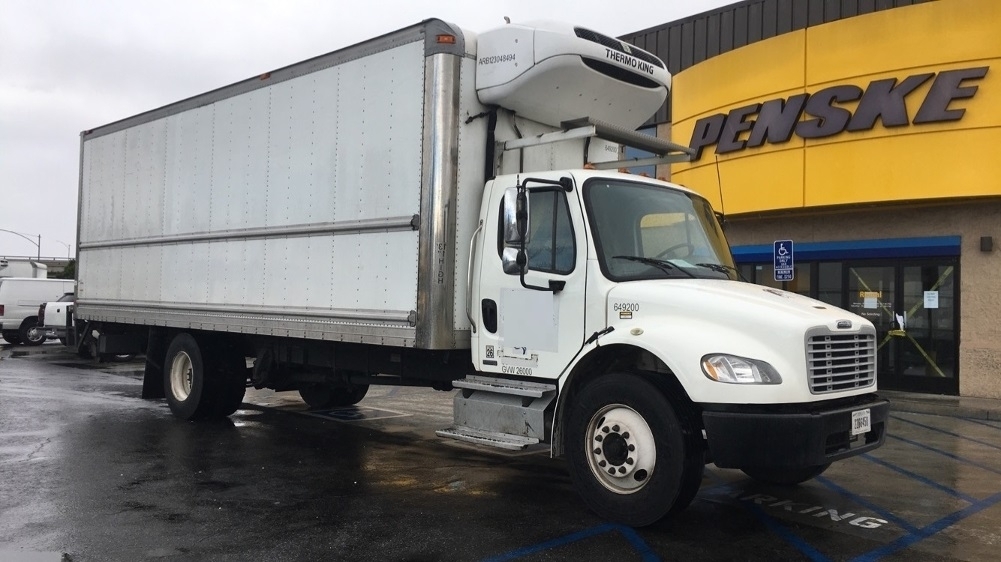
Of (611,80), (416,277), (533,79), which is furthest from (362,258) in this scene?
(611,80)

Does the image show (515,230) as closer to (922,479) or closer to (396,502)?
(396,502)

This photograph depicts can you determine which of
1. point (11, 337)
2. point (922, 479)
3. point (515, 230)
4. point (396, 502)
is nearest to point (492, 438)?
point (396, 502)

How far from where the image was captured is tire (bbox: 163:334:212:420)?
9938 millimetres

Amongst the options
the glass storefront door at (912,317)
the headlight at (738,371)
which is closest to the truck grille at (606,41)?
the headlight at (738,371)

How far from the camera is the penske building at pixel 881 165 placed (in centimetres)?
1455

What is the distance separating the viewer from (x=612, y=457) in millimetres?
5723

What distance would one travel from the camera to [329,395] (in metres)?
11.5

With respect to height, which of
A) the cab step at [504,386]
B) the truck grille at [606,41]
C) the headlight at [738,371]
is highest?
the truck grille at [606,41]

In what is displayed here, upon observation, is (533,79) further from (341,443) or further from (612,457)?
(341,443)

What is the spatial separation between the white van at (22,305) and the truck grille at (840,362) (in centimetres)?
2474

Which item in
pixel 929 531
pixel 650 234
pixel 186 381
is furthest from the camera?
pixel 186 381

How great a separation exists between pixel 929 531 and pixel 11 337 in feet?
88.6

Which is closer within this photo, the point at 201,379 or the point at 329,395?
the point at 201,379

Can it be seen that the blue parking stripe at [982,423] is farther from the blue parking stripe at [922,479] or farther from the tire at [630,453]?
the tire at [630,453]
